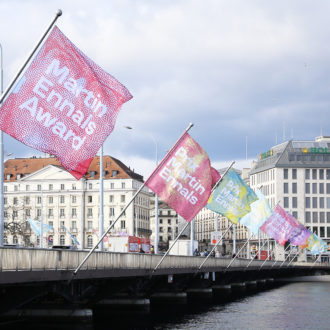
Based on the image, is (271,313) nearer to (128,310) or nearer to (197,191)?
(128,310)

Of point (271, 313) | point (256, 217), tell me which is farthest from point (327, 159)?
point (271, 313)

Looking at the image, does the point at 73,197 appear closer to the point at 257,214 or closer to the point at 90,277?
the point at 257,214

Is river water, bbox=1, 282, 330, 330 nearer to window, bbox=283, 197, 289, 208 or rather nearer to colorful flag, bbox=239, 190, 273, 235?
colorful flag, bbox=239, 190, 273, 235

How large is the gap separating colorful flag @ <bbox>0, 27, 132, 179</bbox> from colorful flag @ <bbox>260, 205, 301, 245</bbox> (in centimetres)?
4656

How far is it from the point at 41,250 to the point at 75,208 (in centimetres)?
14506

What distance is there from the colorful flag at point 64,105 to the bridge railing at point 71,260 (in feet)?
19.5

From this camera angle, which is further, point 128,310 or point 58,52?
point 128,310

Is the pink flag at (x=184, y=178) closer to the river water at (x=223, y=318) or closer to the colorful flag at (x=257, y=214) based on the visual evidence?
the river water at (x=223, y=318)

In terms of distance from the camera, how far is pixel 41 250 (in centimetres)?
3078

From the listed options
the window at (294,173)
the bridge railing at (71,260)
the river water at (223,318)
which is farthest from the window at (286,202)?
the bridge railing at (71,260)

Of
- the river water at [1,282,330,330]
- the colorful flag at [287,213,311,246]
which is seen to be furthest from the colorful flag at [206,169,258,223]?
the colorful flag at [287,213,311,246]

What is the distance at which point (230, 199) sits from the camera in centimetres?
5025

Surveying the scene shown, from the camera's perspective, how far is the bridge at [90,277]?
2909cm

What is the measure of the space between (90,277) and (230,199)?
15866mm
